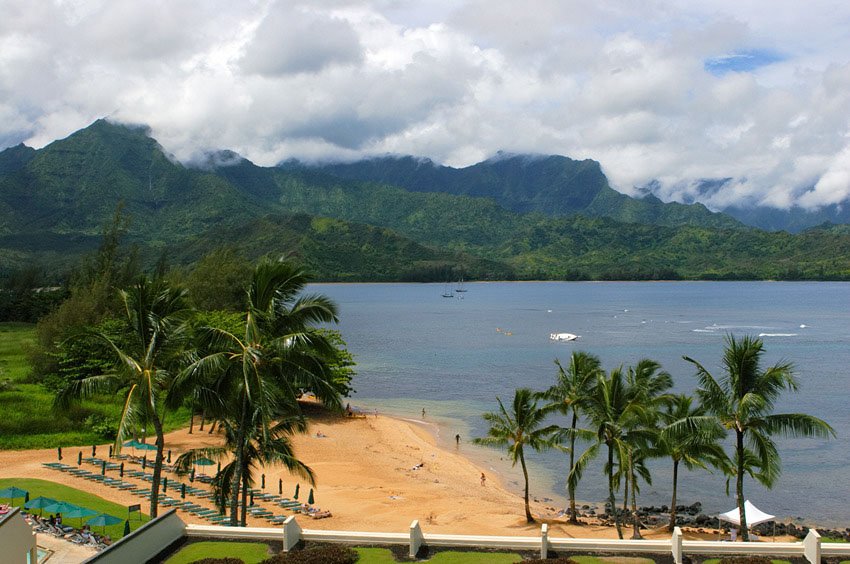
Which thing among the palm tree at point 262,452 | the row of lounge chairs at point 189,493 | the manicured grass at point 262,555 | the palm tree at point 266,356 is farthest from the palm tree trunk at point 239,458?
the row of lounge chairs at point 189,493

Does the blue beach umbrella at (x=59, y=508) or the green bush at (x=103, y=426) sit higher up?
the blue beach umbrella at (x=59, y=508)

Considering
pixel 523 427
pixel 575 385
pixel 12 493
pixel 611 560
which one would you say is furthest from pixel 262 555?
pixel 575 385

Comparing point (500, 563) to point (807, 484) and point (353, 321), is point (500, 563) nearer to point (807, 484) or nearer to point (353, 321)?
point (807, 484)

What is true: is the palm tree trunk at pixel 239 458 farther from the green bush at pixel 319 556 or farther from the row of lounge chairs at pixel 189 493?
the row of lounge chairs at pixel 189 493

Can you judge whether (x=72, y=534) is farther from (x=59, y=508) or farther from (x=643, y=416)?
(x=643, y=416)

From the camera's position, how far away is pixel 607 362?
92.8m

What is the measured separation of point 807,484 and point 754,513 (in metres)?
15.2

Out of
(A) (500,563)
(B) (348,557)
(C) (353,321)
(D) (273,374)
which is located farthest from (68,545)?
(C) (353,321)

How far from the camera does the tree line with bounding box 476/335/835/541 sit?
23391 millimetres

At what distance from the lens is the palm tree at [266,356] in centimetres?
2067

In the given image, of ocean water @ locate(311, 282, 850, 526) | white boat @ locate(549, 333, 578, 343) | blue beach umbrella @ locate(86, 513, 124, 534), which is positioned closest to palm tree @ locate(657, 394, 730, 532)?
ocean water @ locate(311, 282, 850, 526)

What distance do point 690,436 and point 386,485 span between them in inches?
861

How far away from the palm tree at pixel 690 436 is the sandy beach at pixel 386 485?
4.62 m

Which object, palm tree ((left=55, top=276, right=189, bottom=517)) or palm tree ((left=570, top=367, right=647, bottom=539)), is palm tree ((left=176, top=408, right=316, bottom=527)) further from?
palm tree ((left=570, top=367, right=647, bottom=539))
